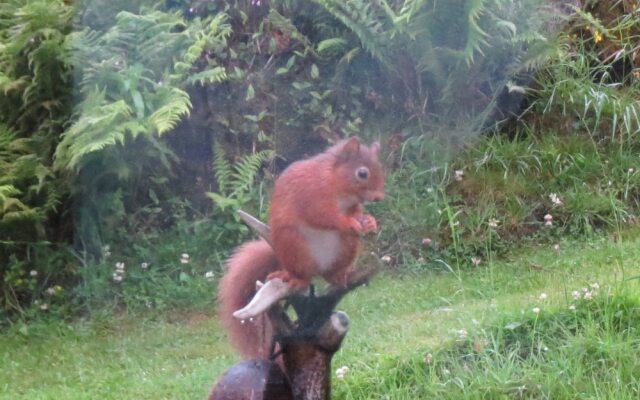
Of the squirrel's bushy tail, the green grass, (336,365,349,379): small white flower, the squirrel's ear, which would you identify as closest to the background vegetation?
the green grass

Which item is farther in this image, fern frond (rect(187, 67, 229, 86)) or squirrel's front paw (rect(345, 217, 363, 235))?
fern frond (rect(187, 67, 229, 86))

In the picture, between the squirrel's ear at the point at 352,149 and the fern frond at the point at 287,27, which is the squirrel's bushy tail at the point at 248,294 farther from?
the fern frond at the point at 287,27

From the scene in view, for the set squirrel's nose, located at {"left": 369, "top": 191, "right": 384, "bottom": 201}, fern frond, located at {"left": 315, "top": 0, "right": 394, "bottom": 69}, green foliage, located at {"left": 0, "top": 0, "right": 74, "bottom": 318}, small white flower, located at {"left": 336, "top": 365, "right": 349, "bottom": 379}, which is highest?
squirrel's nose, located at {"left": 369, "top": 191, "right": 384, "bottom": 201}

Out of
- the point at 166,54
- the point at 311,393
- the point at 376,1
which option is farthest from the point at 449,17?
the point at 311,393

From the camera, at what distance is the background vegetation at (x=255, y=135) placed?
6.14 m

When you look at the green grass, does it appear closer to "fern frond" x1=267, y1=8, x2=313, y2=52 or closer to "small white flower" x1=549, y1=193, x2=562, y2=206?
"small white flower" x1=549, y1=193, x2=562, y2=206

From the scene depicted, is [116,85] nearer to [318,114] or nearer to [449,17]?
[318,114]

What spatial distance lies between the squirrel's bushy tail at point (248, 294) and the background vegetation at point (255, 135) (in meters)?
2.15

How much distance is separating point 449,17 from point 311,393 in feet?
14.3

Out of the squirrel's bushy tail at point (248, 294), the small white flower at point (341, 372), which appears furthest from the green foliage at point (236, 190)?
the squirrel's bushy tail at point (248, 294)

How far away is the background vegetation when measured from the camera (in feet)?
20.1

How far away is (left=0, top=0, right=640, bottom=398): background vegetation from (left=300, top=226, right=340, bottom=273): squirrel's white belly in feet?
8.49

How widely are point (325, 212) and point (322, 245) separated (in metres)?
0.12

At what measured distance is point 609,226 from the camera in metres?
6.73
